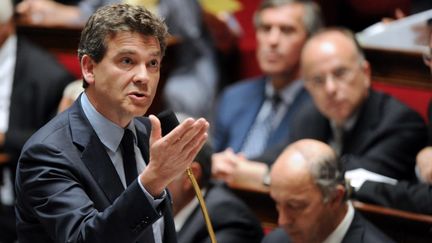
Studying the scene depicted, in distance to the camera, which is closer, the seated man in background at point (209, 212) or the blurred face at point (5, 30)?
the seated man in background at point (209, 212)

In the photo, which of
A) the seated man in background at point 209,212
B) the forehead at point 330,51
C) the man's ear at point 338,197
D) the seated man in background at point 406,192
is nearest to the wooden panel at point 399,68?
the forehead at point 330,51

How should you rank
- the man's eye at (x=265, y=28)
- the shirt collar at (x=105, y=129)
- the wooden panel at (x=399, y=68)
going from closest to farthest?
the shirt collar at (x=105, y=129), the wooden panel at (x=399, y=68), the man's eye at (x=265, y=28)

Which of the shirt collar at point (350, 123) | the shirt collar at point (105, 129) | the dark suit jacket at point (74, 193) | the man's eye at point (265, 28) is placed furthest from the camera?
the man's eye at point (265, 28)

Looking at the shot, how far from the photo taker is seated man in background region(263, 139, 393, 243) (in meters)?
1.96

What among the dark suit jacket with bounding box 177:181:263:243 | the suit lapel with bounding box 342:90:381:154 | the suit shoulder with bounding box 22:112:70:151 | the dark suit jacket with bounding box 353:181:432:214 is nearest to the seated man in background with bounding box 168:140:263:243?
the dark suit jacket with bounding box 177:181:263:243

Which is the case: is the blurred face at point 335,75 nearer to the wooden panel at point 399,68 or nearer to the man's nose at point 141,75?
the wooden panel at point 399,68

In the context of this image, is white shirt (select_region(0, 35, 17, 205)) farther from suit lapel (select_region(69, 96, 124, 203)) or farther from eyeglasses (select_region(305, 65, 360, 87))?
suit lapel (select_region(69, 96, 124, 203))

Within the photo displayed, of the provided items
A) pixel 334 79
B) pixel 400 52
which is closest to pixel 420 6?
pixel 400 52

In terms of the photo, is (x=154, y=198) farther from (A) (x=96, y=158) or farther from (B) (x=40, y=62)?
(B) (x=40, y=62)

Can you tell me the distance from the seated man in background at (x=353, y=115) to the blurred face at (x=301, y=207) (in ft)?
1.35

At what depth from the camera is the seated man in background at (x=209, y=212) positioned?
216 cm

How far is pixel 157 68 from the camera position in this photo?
1314mm

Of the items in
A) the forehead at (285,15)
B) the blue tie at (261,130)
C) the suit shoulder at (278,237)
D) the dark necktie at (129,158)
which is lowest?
the blue tie at (261,130)

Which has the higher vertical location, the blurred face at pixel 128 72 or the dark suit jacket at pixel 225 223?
the blurred face at pixel 128 72
